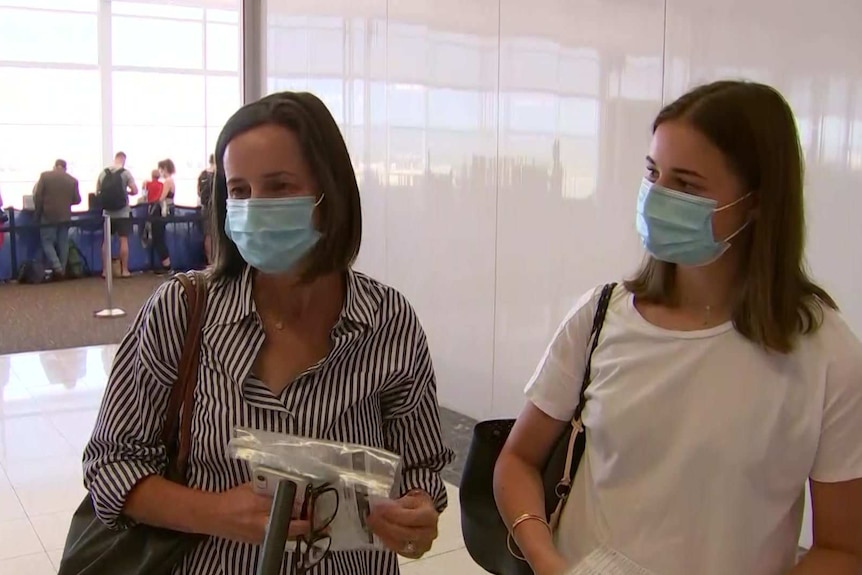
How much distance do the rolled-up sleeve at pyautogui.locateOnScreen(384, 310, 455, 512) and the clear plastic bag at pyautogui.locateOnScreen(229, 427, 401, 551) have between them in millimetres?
316

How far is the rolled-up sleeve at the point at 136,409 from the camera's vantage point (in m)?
1.42

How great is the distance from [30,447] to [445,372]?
2463mm

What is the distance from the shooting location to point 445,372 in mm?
5863

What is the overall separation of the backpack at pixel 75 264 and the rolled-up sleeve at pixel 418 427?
38.0ft

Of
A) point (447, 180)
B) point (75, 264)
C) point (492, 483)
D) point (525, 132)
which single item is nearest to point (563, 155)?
point (525, 132)

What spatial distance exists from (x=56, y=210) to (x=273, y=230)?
1150 cm

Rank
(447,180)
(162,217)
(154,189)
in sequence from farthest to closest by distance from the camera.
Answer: (154,189), (162,217), (447,180)

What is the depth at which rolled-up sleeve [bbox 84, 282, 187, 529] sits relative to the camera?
142cm

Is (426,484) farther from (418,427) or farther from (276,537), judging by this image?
(276,537)

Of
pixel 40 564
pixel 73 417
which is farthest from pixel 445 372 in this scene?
pixel 40 564

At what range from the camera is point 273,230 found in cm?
146

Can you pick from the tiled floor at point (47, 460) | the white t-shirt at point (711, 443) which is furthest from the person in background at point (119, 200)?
the white t-shirt at point (711, 443)

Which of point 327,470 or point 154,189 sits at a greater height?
point 154,189

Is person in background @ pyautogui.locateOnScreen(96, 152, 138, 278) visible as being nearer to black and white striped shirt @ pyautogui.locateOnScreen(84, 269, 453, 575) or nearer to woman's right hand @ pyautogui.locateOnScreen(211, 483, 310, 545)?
black and white striped shirt @ pyautogui.locateOnScreen(84, 269, 453, 575)
